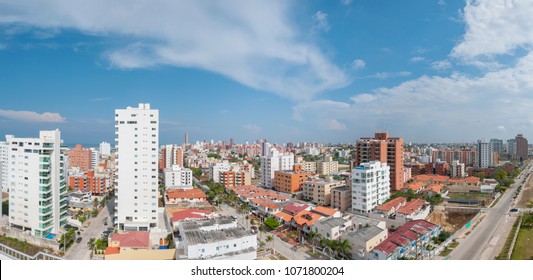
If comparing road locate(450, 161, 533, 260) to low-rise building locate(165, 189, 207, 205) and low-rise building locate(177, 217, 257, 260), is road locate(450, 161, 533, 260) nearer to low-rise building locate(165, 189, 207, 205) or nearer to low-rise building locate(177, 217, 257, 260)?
low-rise building locate(177, 217, 257, 260)

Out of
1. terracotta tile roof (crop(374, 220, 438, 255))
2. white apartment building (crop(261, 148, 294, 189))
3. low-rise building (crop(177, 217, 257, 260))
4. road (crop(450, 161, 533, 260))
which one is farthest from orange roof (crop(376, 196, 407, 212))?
white apartment building (crop(261, 148, 294, 189))

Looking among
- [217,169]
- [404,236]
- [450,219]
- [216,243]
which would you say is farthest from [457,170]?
[216,243]

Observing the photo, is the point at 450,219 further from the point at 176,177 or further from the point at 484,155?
the point at 484,155

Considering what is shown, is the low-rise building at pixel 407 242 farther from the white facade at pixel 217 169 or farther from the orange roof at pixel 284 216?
the white facade at pixel 217 169

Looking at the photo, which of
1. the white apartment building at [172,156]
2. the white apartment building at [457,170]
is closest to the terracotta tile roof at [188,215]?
the white apartment building at [172,156]

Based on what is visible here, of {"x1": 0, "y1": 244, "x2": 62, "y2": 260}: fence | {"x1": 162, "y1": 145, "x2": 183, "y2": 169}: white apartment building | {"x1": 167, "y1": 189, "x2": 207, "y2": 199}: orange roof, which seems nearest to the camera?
{"x1": 0, "y1": 244, "x2": 62, "y2": 260}: fence

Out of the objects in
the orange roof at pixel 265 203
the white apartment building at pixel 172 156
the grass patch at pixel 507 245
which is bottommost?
the grass patch at pixel 507 245
